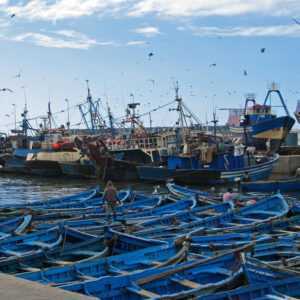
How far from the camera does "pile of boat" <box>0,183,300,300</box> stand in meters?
11.3

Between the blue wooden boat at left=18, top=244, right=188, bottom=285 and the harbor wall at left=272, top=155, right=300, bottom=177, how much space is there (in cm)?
3785

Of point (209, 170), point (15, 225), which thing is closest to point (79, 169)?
point (209, 170)

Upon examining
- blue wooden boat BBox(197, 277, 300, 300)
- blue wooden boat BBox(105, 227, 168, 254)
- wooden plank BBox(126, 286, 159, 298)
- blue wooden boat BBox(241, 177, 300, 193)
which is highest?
blue wooden boat BBox(105, 227, 168, 254)

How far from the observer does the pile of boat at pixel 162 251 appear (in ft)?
37.1

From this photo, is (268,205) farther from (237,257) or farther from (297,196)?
(297,196)

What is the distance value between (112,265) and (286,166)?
40.3 metres

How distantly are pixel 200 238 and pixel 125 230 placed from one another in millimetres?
2519

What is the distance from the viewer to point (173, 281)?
11945 millimetres

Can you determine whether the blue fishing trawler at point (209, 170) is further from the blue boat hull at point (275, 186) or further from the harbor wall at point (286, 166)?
the blue boat hull at point (275, 186)

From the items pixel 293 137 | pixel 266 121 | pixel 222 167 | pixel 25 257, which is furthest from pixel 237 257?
pixel 293 137

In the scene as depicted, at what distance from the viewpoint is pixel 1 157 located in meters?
66.3

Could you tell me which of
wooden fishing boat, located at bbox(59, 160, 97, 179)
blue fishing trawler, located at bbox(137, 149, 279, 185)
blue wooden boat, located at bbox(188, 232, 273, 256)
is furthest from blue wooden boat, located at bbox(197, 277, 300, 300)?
wooden fishing boat, located at bbox(59, 160, 97, 179)

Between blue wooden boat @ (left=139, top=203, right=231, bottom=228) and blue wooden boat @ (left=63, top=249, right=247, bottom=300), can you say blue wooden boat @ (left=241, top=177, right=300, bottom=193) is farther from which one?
blue wooden boat @ (left=63, top=249, right=247, bottom=300)

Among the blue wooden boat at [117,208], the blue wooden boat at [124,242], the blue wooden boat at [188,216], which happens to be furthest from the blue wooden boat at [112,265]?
the blue wooden boat at [117,208]
